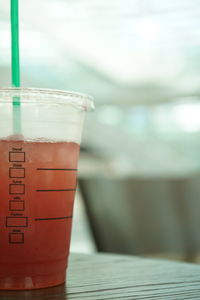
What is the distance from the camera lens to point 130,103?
4.03 meters

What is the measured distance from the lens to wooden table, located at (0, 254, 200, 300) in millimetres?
578

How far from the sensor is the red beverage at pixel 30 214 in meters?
0.61

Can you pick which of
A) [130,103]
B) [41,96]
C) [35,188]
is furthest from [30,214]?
[130,103]

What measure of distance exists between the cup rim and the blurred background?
26.7 inches

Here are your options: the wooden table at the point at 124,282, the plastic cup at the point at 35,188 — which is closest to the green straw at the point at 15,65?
A: the plastic cup at the point at 35,188

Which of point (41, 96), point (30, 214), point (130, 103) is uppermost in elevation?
point (41, 96)

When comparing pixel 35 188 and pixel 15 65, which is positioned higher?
pixel 15 65

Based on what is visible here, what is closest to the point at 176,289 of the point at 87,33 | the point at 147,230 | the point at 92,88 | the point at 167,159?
the point at 87,33

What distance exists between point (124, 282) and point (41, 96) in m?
0.25

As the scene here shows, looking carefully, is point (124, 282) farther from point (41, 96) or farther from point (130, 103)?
point (130, 103)

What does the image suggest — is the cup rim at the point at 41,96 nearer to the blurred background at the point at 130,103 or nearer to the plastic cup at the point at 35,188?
the plastic cup at the point at 35,188

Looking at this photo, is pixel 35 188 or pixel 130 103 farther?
pixel 130 103

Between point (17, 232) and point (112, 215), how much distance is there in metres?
2.38

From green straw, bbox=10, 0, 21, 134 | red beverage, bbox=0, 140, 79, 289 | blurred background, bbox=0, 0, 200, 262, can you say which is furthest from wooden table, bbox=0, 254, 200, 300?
blurred background, bbox=0, 0, 200, 262
